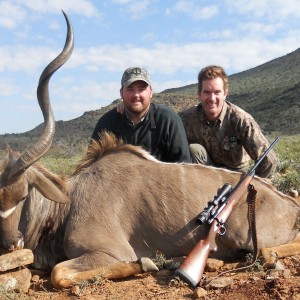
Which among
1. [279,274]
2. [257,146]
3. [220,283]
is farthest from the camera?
[257,146]

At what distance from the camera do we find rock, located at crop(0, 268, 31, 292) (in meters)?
3.44

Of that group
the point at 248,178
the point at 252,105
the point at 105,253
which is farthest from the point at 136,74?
the point at 252,105

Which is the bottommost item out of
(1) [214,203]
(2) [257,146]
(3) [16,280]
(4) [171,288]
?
(4) [171,288]

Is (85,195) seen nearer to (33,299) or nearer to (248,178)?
(33,299)

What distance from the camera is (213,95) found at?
18.6ft

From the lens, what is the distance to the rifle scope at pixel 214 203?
12.1 ft

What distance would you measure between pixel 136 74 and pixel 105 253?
87.1 inches

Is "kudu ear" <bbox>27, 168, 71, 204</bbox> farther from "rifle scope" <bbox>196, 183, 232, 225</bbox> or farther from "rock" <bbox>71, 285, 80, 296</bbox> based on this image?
"rifle scope" <bbox>196, 183, 232, 225</bbox>

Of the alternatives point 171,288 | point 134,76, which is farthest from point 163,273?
point 134,76

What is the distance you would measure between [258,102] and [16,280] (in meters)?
45.0

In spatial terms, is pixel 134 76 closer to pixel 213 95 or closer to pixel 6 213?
pixel 213 95

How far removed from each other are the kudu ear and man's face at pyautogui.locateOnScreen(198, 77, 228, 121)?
236 centimetres

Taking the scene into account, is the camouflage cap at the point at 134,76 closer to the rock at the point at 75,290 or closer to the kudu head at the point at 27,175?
the kudu head at the point at 27,175

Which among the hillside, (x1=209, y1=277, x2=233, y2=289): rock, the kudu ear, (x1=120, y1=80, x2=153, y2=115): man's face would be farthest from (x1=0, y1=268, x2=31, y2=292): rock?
the hillside
